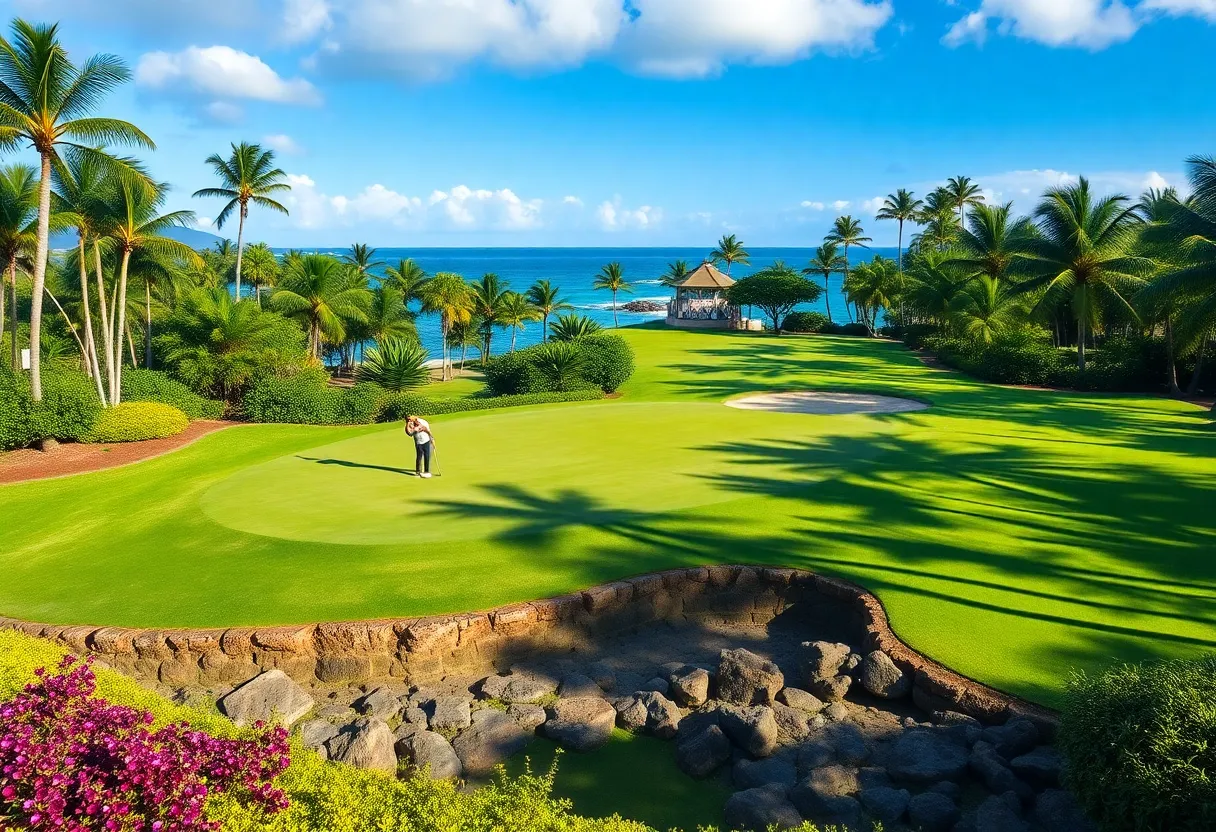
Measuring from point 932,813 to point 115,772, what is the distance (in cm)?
612

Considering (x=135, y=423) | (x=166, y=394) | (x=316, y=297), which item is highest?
(x=316, y=297)

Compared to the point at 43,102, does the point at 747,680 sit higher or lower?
lower

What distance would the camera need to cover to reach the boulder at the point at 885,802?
679 centimetres

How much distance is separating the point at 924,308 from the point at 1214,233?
27.0m

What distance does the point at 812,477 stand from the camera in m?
16.5

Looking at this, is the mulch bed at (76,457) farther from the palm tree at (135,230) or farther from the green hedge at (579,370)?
the green hedge at (579,370)

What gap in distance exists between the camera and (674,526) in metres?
13.4

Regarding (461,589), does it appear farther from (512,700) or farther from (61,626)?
(61,626)

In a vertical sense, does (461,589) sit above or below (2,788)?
below

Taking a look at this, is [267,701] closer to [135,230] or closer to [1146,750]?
[1146,750]

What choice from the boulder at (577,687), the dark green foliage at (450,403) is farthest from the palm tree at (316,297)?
the boulder at (577,687)

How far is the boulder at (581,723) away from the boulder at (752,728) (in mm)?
1186

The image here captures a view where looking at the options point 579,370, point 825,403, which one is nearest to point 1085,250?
point 825,403

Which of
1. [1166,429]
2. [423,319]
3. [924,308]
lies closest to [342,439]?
[1166,429]
